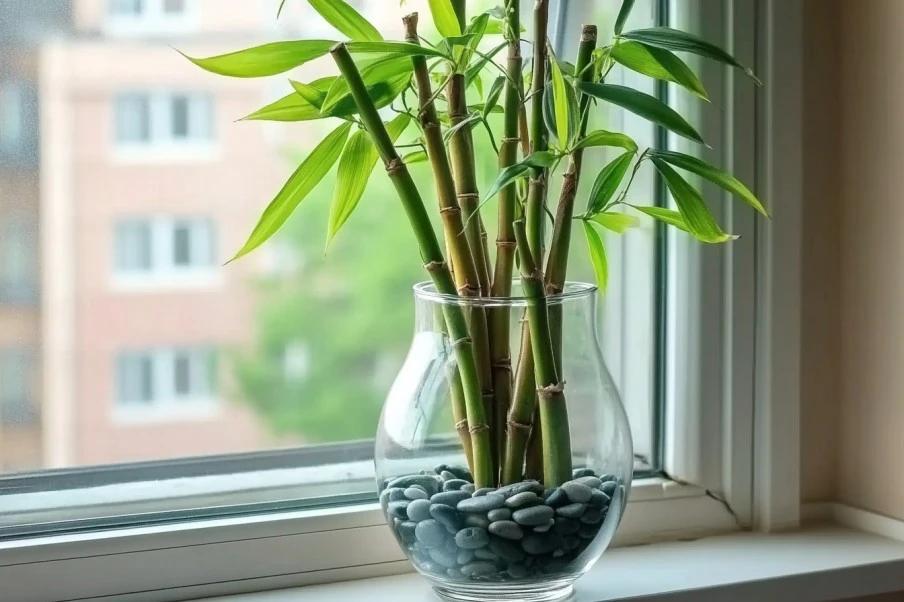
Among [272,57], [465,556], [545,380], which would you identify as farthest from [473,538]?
[272,57]

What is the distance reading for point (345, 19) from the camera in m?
0.74

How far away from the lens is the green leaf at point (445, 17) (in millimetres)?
746

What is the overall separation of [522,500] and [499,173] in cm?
24

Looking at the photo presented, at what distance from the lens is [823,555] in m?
0.96

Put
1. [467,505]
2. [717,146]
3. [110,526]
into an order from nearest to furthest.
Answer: [467,505], [110,526], [717,146]

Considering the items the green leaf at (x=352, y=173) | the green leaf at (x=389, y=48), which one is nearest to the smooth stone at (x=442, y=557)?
→ the green leaf at (x=352, y=173)

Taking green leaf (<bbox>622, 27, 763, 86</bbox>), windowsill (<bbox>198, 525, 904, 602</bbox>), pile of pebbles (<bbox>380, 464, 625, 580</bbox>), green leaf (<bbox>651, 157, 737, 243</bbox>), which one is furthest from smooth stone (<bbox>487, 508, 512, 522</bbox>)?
green leaf (<bbox>622, 27, 763, 86</bbox>)

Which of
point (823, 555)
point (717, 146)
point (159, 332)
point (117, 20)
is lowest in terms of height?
point (823, 555)

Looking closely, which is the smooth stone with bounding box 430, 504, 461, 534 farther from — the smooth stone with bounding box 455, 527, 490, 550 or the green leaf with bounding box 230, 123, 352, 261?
the green leaf with bounding box 230, 123, 352, 261

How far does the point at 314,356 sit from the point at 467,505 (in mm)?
315

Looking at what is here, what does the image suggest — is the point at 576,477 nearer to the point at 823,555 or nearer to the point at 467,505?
the point at 467,505

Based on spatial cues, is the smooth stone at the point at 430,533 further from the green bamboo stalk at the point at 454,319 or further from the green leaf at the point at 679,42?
the green leaf at the point at 679,42

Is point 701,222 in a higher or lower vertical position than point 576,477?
higher

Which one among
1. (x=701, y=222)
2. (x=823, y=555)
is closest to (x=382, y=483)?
(x=701, y=222)
